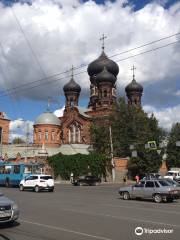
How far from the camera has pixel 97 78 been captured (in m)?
85.0

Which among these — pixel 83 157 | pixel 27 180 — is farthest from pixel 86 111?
pixel 27 180

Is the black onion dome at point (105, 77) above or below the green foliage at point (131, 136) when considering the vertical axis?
above

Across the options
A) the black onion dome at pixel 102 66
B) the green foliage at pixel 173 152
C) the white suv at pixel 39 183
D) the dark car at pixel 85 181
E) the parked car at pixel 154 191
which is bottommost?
the parked car at pixel 154 191

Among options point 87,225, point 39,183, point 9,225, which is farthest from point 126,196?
point 9,225

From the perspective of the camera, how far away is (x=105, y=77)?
3314 inches

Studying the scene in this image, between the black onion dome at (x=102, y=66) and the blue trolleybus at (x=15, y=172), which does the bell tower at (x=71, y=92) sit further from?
the blue trolleybus at (x=15, y=172)

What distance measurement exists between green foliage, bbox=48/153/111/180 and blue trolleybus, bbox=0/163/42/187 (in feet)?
50.2

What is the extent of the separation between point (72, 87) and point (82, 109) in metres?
5.85

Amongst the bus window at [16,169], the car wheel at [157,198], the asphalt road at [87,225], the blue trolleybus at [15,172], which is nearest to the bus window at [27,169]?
the blue trolleybus at [15,172]

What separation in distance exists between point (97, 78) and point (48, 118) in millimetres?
13447

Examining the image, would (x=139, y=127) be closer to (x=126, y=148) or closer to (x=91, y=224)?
(x=126, y=148)

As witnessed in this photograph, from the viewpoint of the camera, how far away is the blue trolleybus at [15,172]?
45.6 metres

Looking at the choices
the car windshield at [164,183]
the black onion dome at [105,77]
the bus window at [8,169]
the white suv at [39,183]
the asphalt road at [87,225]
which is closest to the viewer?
the asphalt road at [87,225]

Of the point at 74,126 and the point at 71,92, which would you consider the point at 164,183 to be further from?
the point at 71,92
